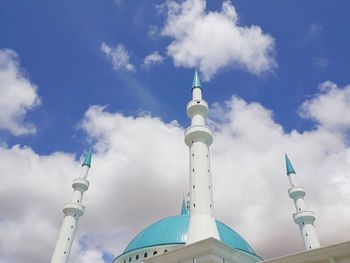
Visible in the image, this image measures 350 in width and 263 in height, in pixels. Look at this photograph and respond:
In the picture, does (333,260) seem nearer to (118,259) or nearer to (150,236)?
(150,236)

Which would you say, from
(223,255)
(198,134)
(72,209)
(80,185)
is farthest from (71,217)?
(223,255)

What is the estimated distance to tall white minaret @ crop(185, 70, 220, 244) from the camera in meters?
17.9

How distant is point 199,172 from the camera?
20.5m

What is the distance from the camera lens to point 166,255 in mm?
17156

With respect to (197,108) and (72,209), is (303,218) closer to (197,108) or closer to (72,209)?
(197,108)

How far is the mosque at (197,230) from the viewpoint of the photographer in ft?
52.1

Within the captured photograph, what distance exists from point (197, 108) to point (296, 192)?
52.1ft

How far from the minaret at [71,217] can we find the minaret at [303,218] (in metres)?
20.8

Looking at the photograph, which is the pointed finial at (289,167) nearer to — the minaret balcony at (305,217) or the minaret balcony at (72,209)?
the minaret balcony at (305,217)

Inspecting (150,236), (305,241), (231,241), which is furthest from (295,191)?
(150,236)

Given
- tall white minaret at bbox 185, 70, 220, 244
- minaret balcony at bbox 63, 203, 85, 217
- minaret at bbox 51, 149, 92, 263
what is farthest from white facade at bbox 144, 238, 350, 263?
minaret balcony at bbox 63, 203, 85, 217

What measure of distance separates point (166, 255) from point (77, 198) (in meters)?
19.2

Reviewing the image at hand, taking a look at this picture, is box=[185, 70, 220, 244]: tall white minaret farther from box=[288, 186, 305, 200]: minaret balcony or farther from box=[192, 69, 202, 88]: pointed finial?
box=[288, 186, 305, 200]: minaret balcony

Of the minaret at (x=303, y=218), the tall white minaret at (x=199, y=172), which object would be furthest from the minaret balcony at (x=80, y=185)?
the minaret at (x=303, y=218)
